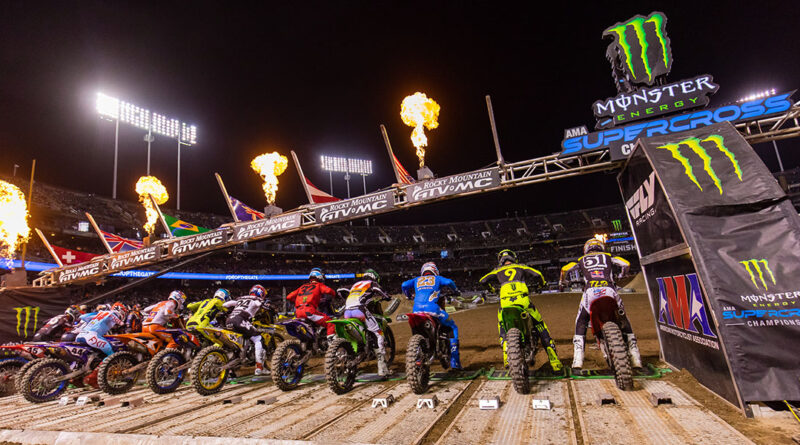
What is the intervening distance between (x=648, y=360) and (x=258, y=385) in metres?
6.57

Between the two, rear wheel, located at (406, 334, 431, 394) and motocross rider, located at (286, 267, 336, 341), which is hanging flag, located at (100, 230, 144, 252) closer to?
motocross rider, located at (286, 267, 336, 341)

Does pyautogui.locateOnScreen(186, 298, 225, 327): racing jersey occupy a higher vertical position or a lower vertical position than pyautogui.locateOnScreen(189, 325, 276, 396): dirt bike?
higher

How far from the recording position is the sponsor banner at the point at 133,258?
12.5 meters

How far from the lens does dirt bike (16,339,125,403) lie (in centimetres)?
582

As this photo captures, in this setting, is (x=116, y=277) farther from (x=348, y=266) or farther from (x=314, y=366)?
(x=314, y=366)

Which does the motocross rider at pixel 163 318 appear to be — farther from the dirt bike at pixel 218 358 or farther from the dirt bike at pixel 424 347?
the dirt bike at pixel 424 347

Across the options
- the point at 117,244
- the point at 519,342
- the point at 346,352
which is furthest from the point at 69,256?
the point at 519,342

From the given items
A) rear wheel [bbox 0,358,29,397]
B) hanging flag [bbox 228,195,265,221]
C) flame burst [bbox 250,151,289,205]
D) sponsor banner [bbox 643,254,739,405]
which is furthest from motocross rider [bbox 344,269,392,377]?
flame burst [bbox 250,151,289,205]

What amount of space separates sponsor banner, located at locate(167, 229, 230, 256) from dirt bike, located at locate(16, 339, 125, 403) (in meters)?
4.82

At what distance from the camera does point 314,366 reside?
741 centimetres

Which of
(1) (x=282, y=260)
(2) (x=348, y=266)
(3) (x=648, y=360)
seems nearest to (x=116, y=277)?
(1) (x=282, y=260)

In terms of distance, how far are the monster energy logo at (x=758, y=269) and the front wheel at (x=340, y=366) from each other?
4699 mm

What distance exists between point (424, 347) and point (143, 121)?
127ft

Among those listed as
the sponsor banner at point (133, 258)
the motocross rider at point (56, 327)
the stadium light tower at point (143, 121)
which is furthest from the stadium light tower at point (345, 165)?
the motocross rider at point (56, 327)
